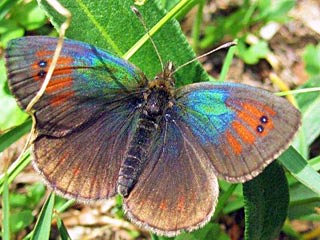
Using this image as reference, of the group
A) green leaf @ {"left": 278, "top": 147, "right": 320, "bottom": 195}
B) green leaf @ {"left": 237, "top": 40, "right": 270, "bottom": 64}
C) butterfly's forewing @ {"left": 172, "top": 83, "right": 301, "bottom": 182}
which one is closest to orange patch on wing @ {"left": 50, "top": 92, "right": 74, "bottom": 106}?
butterfly's forewing @ {"left": 172, "top": 83, "right": 301, "bottom": 182}

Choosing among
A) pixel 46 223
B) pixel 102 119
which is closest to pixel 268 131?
pixel 102 119

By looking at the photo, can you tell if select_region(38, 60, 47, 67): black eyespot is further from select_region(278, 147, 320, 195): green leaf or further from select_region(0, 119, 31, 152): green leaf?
select_region(278, 147, 320, 195): green leaf

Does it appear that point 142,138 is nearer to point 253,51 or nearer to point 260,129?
point 260,129

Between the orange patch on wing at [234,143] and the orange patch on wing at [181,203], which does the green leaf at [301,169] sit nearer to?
the orange patch on wing at [234,143]

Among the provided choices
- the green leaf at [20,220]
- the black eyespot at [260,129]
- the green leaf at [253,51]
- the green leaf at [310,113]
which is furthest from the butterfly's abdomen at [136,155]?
the green leaf at [253,51]

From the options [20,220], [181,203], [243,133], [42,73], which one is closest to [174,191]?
[181,203]

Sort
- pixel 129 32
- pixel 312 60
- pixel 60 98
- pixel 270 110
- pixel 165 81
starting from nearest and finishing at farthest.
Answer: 1. pixel 270 110
2. pixel 60 98
3. pixel 165 81
4. pixel 129 32
5. pixel 312 60
